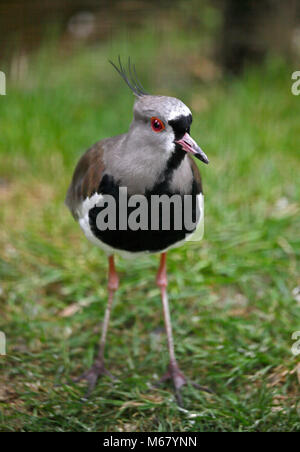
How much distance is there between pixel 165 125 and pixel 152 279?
1.67m

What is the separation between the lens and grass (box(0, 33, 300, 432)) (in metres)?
3.13

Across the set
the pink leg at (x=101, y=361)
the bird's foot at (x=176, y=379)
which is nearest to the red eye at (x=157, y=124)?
the pink leg at (x=101, y=361)

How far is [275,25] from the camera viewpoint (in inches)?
233

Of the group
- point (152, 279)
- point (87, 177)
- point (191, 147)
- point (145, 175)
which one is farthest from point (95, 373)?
point (191, 147)

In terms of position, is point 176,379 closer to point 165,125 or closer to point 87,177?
point 87,177

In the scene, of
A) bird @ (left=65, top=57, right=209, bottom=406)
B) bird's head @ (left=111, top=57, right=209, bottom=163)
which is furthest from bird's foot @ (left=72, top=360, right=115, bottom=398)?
bird's head @ (left=111, top=57, right=209, bottom=163)

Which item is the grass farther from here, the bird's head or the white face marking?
the white face marking

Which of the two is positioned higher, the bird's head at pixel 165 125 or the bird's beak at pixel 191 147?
the bird's head at pixel 165 125

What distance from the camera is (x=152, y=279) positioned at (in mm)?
3975

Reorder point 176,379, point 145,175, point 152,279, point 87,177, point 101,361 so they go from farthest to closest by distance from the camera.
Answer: point 152,279
point 101,361
point 176,379
point 87,177
point 145,175

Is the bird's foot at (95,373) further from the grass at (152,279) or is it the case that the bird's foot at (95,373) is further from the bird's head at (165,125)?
the bird's head at (165,125)

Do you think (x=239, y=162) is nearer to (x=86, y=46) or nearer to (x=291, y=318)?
(x=291, y=318)

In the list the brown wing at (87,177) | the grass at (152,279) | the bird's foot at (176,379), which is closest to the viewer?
the brown wing at (87,177)

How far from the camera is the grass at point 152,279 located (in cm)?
313
